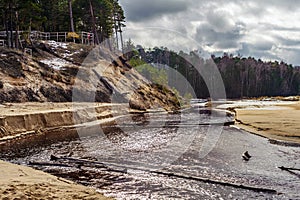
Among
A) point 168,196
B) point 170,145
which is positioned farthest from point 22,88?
point 168,196

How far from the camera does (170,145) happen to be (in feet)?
59.8

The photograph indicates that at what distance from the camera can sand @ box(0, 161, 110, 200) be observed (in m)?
7.37

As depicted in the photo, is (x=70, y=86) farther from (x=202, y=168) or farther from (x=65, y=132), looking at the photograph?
(x=202, y=168)

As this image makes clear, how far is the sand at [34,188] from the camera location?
7.37 metres

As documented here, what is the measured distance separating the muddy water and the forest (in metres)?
90.8

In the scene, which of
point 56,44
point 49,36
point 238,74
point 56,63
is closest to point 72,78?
point 56,63

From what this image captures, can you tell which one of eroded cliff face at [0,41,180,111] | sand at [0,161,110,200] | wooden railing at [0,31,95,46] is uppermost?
wooden railing at [0,31,95,46]

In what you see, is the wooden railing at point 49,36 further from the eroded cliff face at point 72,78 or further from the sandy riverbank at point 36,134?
the sandy riverbank at point 36,134

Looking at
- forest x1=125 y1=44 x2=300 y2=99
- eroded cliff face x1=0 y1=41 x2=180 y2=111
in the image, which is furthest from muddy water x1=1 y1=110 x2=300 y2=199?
forest x1=125 y1=44 x2=300 y2=99

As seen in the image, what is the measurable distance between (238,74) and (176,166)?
370 feet

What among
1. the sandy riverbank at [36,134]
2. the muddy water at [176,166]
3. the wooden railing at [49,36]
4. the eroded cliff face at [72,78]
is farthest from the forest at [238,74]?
the muddy water at [176,166]

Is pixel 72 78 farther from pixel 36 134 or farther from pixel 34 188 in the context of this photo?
pixel 34 188

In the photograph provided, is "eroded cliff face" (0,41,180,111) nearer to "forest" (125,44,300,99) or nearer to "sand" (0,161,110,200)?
"sand" (0,161,110,200)

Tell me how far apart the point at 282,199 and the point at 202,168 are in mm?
4103
